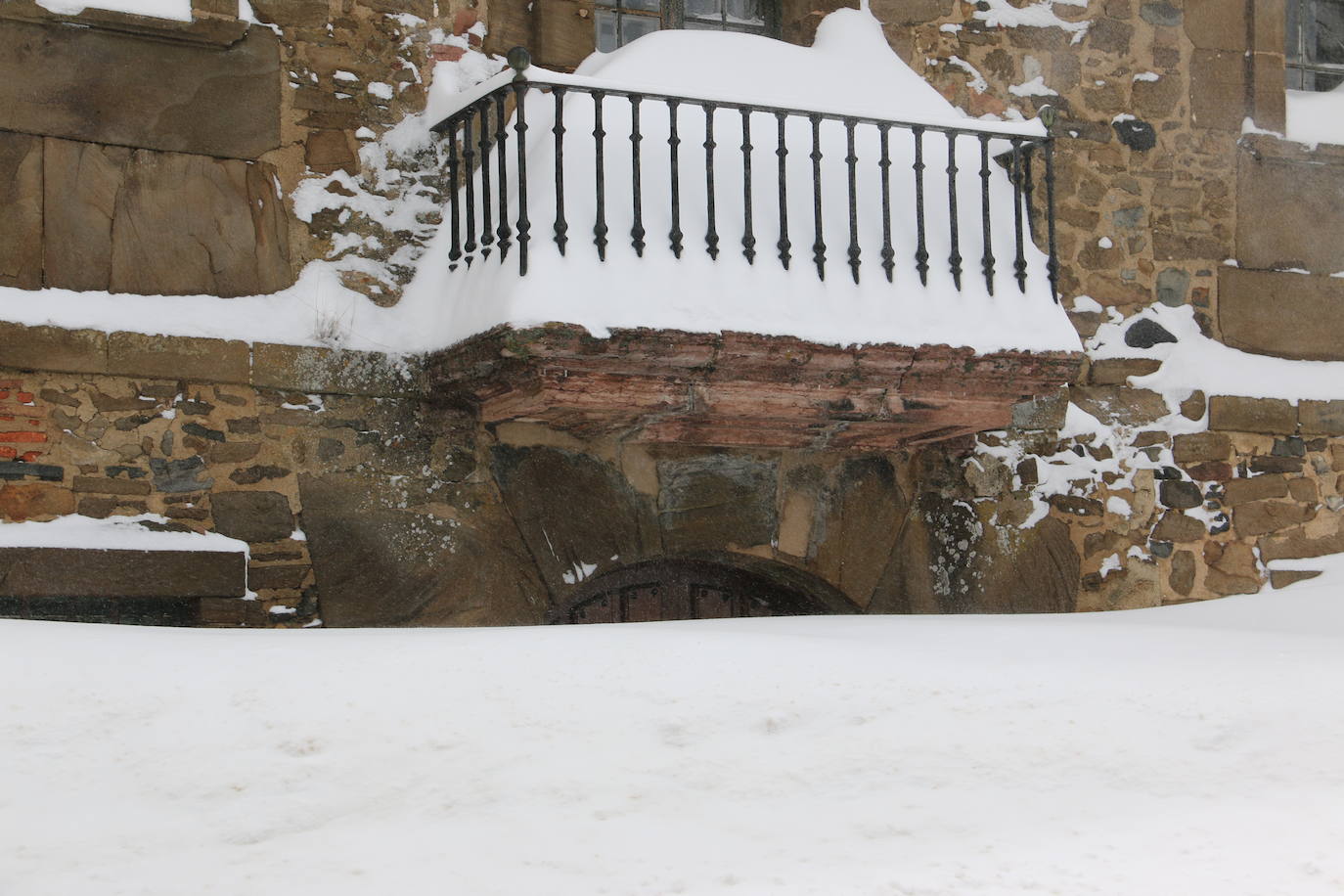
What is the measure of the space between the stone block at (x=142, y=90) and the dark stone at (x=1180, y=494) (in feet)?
11.6

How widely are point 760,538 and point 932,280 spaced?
43.7 inches

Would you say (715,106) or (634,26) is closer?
(715,106)

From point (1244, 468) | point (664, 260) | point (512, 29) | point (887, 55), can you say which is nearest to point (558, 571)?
point (664, 260)

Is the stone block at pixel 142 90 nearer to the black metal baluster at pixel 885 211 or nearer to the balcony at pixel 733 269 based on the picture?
the balcony at pixel 733 269

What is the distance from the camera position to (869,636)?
4.86 metres

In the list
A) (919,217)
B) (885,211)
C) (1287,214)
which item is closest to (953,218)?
(919,217)

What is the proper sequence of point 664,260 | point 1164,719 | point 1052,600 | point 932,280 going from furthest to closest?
point 1052,600, point 932,280, point 664,260, point 1164,719

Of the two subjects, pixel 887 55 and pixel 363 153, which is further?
pixel 887 55

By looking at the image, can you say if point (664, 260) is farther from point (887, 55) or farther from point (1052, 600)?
point (1052, 600)

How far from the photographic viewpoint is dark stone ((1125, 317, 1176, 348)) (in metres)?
6.50

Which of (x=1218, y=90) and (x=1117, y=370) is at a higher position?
(x=1218, y=90)

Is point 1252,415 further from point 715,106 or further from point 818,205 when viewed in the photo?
point 715,106

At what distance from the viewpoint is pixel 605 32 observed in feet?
20.7

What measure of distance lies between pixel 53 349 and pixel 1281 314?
4.57 metres
